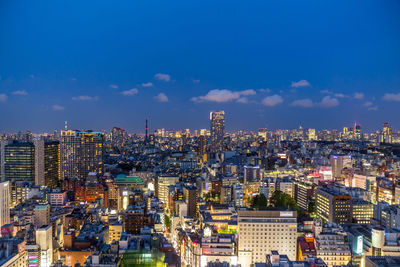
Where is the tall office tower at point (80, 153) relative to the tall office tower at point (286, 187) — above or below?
above

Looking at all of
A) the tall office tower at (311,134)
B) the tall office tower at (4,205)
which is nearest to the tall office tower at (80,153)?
the tall office tower at (4,205)

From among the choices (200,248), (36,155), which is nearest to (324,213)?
(200,248)

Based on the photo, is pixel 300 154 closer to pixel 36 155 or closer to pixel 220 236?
pixel 36 155

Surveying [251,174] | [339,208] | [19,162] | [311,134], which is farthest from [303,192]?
[311,134]

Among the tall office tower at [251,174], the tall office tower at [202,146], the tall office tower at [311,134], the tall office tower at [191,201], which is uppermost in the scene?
the tall office tower at [311,134]

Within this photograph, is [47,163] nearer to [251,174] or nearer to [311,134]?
[251,174]

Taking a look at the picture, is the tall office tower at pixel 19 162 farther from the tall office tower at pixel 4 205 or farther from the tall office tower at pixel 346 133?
the tall office tower at pixel 346 133
